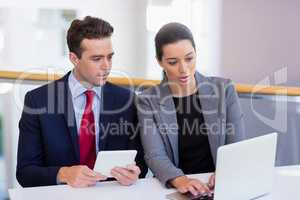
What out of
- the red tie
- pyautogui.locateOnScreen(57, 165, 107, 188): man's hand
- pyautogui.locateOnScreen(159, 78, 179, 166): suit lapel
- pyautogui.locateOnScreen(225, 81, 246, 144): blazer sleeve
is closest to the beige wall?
pyautogui.locateOnScreen(225, 81, 246, 144): blazer sleeve

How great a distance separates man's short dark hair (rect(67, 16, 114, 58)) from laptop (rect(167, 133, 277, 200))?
75 centimetres

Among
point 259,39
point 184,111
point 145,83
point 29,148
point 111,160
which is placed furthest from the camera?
point 259,39

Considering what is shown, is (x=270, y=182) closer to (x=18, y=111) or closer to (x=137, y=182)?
(x=137, y=182)

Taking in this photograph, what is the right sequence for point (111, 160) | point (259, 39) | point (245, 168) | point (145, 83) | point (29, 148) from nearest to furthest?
point (245, 168)
point (111, 160)
point (29, 148)
point (145, 83)
point (259, 39)

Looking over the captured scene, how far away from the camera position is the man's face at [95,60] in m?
1.87

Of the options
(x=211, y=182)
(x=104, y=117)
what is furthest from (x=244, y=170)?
(x=104, y=117)

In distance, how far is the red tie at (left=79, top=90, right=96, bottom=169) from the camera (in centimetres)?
188

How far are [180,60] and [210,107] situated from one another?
0.25m

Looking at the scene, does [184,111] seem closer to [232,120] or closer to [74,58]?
[232,120]

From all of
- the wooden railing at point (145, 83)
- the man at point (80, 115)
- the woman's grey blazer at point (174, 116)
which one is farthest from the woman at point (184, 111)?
the wooden railing at point (145, 83)

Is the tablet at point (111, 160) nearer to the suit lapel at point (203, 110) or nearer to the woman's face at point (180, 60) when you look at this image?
the suit lapel at point (203, 110)

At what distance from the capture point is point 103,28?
1886 millimetres

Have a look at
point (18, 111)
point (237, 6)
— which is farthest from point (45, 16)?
point (18, 111)

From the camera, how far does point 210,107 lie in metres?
1.92
